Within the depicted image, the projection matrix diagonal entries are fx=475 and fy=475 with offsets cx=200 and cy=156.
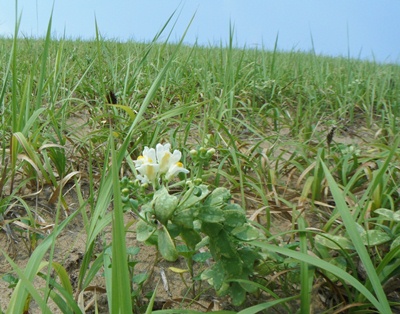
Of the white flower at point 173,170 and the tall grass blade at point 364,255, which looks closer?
the tall grass blade at point 364,255

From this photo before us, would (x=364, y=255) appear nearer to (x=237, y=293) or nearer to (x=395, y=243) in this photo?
(x=395, y=243)

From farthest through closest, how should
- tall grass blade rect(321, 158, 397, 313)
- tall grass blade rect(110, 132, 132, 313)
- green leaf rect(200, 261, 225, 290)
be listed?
green leaf rect(200, 261, 225, 290), tall grass blade rect(321, 158, 397, 313), tall grass blade rect(110, 132, 132, 313)

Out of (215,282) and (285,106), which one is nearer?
(215,282)

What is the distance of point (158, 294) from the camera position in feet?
3.84

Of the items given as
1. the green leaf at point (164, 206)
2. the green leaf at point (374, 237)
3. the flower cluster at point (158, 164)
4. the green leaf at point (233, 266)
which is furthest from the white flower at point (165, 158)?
the green leaf at point (374, 237)

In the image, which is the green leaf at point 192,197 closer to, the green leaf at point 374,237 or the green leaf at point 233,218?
the green leaf at point 233,218

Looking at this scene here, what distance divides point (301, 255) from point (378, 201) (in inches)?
22.5

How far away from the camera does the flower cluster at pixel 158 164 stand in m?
0.99

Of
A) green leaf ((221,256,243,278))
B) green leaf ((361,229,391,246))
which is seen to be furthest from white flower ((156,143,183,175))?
green leaf ((361,229,391,246))

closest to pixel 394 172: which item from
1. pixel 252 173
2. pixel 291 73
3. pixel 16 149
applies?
pixel 252 173

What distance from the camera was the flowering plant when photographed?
0.91 m

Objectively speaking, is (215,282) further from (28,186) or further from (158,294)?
(28,186)

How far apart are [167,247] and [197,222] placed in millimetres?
114

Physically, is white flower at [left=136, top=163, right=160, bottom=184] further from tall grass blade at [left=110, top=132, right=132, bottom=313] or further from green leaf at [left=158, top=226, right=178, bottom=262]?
tall grass blade at [left=110, top=132, right=132, bottom=313]
